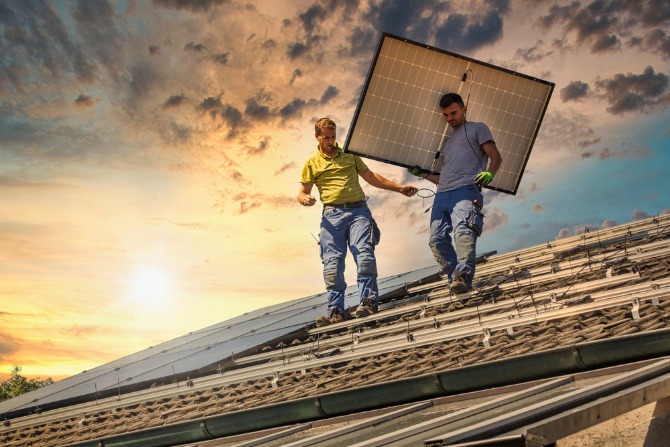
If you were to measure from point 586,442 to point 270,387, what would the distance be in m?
3.49

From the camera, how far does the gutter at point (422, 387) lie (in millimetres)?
4621

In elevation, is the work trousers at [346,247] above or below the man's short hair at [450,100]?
below

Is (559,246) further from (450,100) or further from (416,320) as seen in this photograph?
(416,320)

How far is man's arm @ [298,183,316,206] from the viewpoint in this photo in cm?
924

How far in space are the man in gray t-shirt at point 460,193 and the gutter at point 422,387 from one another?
2.80 metres

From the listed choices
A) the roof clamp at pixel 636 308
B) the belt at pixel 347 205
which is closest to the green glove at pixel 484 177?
the belt at pixel 347 205

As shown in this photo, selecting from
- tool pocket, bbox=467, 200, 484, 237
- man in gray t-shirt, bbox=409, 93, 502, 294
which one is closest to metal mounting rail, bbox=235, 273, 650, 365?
man in gray t-shirt, bbox=409, 93, 502, 294

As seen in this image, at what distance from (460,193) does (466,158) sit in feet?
1.30

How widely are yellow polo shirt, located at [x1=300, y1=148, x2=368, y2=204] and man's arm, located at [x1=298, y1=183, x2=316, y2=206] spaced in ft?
0.19

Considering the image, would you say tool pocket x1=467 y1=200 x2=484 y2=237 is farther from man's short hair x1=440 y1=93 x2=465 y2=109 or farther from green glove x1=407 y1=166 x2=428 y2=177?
green glove x1=407 y1=166 x2=428 y2=177

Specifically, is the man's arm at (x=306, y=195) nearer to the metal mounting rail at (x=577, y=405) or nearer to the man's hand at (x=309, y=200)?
the man's hand at (x=309, y=200)

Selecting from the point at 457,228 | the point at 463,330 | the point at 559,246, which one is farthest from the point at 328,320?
the point at 559,246

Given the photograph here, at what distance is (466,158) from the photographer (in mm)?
8656

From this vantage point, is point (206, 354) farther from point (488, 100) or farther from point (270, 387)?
point (488, 100)
